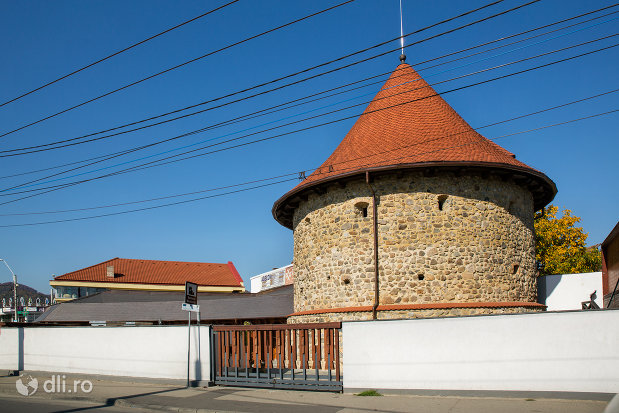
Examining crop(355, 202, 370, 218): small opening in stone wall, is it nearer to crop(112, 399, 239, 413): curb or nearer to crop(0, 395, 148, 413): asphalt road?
crop(112, 399, 239, 413): curb

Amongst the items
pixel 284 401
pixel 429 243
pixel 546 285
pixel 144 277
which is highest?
pixel 429 243

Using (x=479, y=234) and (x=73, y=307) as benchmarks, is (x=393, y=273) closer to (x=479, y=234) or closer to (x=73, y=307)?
(x=479, y=234)

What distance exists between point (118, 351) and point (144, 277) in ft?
139

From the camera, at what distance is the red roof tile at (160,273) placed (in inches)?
2111

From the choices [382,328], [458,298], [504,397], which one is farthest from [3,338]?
[504,397]

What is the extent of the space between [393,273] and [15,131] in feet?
36.8

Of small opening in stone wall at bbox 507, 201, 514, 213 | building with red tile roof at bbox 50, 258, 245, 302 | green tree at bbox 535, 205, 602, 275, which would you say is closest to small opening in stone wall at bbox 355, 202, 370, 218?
small opening in stone wall at bbox 507, 201, 514, 213

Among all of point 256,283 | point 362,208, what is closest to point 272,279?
point 256,283

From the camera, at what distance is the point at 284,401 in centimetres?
1062

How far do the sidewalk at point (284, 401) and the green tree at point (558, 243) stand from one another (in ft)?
82.9

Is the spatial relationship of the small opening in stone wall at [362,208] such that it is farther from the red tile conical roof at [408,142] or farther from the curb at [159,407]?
the curb at [159,407]

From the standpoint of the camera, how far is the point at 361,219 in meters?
16.4

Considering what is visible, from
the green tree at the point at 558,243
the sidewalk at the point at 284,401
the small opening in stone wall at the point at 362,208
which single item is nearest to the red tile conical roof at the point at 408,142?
the small opening in stone wall at the point at 362,208

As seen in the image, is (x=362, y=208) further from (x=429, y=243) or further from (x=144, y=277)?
(x=144, y=277)
